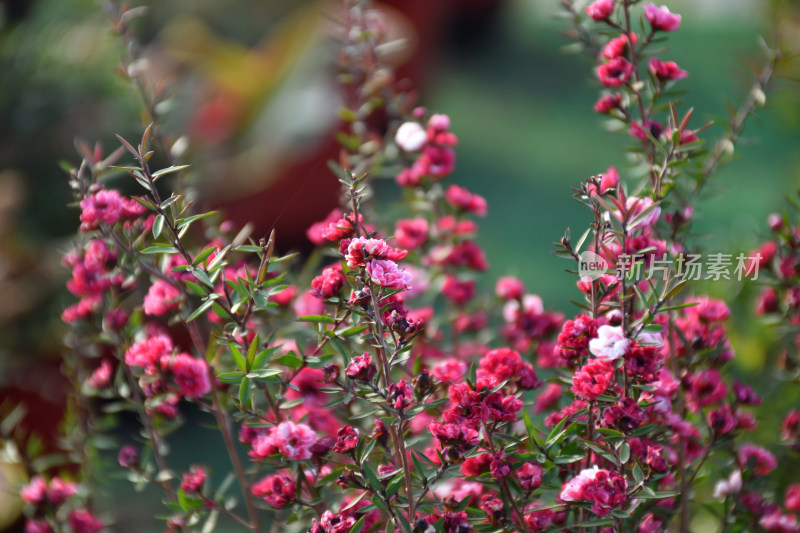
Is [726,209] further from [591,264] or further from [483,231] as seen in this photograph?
[591,264]

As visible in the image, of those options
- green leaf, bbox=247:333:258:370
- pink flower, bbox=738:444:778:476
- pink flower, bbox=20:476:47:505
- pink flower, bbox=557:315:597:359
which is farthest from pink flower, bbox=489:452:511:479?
pink flower, bbox=20:476:47:505

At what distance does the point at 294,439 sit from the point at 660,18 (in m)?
0.52

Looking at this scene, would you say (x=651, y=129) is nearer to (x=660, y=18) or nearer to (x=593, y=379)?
(x=660, y=18)

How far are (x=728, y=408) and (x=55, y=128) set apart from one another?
5.97 ft

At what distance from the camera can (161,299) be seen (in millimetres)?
777

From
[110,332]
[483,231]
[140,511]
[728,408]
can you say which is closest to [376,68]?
[110,332]

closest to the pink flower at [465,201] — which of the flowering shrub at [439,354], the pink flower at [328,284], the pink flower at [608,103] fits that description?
the flowering shrub at [439,354]

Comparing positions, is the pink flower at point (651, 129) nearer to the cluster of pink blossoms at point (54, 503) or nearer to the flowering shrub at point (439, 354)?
the flowering shrub at point (439, 354)

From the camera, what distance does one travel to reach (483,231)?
8.84 feet

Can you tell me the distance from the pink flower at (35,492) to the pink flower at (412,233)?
50cm

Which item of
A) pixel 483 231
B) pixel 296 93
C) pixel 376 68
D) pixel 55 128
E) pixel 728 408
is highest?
pixel 376 68

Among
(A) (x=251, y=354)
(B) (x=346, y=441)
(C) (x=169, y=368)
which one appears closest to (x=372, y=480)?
(B) (x=346, y=441)

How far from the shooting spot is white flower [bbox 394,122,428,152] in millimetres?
934

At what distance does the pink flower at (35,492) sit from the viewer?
2.93ft
